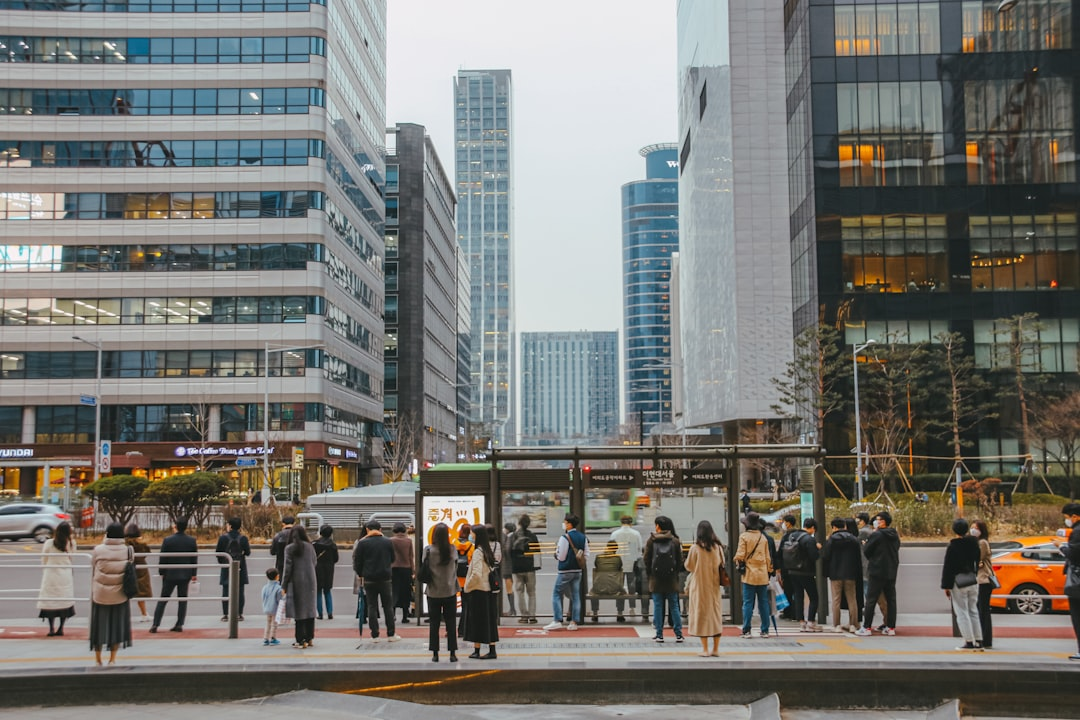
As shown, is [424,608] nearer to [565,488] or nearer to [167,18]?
[565,488]

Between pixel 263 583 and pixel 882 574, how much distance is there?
1473 centimetres

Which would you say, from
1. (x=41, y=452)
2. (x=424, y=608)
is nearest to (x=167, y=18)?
(x=41, y=452)

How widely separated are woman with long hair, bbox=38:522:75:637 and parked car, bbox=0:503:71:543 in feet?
76.9

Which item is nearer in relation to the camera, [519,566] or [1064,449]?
[519,566]

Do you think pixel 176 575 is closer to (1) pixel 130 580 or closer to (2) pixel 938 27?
(1) pixel 130 580

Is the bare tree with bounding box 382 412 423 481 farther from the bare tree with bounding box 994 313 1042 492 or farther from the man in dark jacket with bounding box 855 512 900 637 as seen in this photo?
the man in dark jacket with bounding box 855 512 900 637

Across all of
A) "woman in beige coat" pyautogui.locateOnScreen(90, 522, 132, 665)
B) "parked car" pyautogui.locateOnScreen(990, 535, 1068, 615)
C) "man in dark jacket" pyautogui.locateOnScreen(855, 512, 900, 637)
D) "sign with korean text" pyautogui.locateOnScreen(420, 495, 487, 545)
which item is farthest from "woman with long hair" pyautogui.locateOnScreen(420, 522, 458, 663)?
"parked car" pyautogui.locateOnScreen(990, 535, 1068, 615)

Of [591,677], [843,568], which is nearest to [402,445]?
[843,568]

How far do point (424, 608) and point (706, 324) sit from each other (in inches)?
3025

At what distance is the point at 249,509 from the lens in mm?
34781

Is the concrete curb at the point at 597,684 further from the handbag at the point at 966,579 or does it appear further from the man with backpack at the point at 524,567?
the man with backpack at the point at 524,567

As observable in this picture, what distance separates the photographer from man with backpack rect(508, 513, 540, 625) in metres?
15.5

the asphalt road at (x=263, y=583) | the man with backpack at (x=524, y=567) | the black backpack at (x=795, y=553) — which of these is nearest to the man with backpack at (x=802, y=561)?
the black backpack at (x=795, y=553)

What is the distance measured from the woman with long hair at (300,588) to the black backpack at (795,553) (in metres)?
7.41
